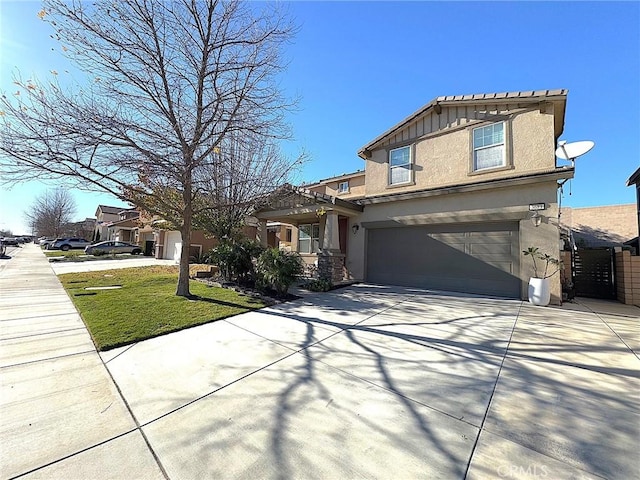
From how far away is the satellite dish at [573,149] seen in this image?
8.07 metres

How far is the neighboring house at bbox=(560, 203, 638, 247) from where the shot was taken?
15.5 metres

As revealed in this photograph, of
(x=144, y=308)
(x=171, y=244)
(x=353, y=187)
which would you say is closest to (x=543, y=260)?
(x=144, y=308)

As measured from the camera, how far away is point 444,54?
29.4 ft

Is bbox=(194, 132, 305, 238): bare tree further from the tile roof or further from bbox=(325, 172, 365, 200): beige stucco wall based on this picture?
bbox=(325, 172, 365, 200): beige stucco wall

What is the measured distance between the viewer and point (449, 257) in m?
9.81

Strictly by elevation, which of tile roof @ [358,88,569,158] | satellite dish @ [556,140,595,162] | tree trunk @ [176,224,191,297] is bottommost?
tree trunk @ [176,224,191,297]

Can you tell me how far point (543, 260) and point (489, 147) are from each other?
13.9ft

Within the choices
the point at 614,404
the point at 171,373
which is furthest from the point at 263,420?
the point at 614,404

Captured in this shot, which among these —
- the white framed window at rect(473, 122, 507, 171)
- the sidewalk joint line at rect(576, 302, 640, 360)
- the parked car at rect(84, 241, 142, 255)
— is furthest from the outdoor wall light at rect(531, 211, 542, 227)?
the parked car at rect(84, 241, 142, 255)

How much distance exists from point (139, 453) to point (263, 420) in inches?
37.8

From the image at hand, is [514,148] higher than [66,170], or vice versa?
[514,148]

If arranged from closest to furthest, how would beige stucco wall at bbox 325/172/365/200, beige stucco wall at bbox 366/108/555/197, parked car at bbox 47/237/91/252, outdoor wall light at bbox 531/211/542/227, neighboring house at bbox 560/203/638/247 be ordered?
outdoor wall light at bbox 531/211/542/227, beige stucco wall at bbox 366/108/555/197, neighboring house at bbox 560/203/638/247, beige stucco wall at bbox 325/172/365/200, parked car at bbox 47/237/91/252

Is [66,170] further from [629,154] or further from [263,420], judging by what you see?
[629,154]

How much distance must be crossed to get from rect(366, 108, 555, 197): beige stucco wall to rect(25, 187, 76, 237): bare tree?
182 feet
